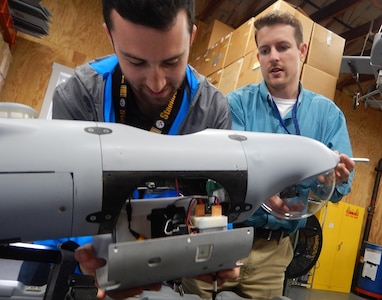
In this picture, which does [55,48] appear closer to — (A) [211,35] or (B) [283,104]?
(A) [211,35]

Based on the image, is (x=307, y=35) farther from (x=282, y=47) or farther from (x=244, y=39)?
(x=282, y=47)

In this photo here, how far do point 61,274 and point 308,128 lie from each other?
3.34 feet

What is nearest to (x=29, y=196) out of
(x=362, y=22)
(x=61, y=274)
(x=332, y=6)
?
(x=61, y=274)

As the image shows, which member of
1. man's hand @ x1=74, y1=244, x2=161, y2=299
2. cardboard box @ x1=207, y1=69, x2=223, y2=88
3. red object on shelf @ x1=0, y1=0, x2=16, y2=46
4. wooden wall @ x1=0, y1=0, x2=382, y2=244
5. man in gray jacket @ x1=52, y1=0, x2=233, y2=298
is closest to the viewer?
man's hand @ x1=74, y1=244, x2=161, y2=299

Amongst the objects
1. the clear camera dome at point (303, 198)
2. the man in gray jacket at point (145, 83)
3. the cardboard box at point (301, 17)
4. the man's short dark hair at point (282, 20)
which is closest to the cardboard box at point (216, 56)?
the cardboard box at point (301, 17)

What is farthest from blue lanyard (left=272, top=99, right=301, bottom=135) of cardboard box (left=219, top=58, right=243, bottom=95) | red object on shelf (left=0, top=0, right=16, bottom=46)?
red object on shelf (left=0, top=0, right=16, bottom=46)

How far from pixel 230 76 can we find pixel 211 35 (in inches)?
42.2

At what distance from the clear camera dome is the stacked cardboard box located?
1.56 meters

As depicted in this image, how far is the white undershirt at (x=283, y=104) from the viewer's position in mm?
1303

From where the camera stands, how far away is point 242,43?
265 centimetres

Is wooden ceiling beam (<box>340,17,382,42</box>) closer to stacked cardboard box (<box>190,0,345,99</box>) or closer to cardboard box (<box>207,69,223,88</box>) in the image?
stacked cardboard box (<box>190,0,345,99</box>)

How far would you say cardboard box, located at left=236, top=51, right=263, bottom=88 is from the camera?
2234 mm

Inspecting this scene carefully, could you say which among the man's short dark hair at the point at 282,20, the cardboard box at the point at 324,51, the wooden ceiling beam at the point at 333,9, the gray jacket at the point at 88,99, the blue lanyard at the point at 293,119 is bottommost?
the gray jacket at the point at 88,99

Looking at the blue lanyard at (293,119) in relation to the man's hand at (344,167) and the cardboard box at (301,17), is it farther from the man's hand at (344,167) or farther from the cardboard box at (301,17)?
the cardboard box at (301,17)
